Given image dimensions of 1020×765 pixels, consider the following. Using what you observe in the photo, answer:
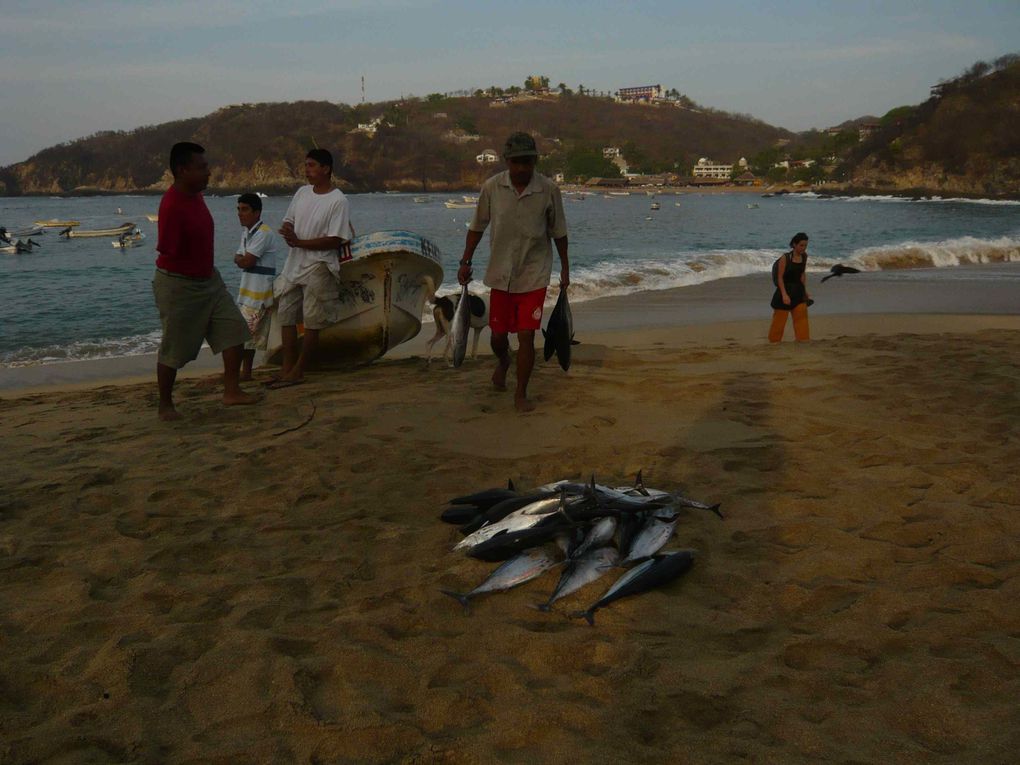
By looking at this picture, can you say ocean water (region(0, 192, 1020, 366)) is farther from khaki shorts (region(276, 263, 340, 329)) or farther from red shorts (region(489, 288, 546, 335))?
red shorts (region(489, 288, 546, 335))

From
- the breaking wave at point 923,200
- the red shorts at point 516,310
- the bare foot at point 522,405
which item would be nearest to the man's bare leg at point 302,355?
the red shorts at point 516,310

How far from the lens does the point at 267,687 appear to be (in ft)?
8.14

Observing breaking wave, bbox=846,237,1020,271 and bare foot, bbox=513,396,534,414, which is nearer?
bare foot, bbox=513,396,534,414

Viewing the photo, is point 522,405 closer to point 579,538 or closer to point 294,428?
point 294,428

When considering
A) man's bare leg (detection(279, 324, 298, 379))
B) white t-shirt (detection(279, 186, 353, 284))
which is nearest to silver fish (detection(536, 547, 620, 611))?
white t-shirt (detection(279, 186, 353, 284))

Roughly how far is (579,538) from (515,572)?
13.4 inches

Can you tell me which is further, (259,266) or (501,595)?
(259,266)

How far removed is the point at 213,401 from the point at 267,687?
413 cm

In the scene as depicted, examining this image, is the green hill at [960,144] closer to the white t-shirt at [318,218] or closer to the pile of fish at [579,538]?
the white t-shirt at [318,218]

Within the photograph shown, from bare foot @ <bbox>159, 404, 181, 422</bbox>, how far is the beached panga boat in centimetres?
189

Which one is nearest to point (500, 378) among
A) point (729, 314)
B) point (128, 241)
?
point (729, 314)

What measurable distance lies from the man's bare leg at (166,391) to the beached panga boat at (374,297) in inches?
73.7

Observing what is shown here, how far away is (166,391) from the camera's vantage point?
5.57 metres

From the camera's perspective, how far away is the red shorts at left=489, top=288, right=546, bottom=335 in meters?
5.50
